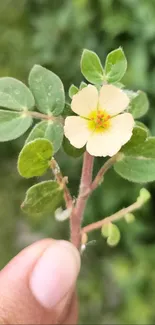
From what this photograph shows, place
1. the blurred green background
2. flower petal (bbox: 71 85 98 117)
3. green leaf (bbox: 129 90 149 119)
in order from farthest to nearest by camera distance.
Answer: the blurred green background
green leaf (bbox: 129 90 149 119)
flower petal (bbox: 71 85 98 117)

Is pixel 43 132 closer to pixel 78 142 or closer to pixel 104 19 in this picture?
pixel 78 142

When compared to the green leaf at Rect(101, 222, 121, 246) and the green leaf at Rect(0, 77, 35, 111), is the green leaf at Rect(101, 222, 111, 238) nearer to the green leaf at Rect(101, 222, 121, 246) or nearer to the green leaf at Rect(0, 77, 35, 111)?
the green leaf at Rect(101, 222, 121, 246)

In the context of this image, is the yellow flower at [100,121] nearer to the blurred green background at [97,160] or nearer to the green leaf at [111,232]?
the green leaf at [111,232]

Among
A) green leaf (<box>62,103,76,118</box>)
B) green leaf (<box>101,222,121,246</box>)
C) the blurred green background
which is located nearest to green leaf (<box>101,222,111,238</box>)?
green leaf (<box>101,222,121,246</box>)

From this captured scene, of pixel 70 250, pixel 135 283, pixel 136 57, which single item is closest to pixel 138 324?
pixel 135 283

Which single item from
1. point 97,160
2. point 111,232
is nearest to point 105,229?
point 111,232
